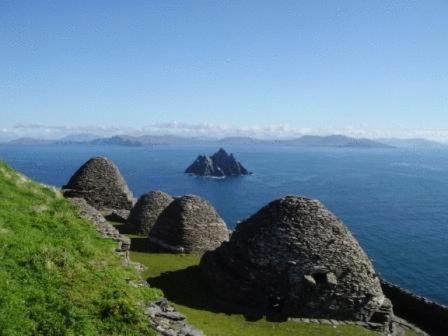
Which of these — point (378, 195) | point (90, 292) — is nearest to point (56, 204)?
point (90, 292)

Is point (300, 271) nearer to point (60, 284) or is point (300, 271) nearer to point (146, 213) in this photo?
point (60, 284)

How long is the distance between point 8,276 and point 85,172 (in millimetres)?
32862

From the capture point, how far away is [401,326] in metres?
24.9

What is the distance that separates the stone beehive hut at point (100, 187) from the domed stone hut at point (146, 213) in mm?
5766

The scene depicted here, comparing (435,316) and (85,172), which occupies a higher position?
(85,172)

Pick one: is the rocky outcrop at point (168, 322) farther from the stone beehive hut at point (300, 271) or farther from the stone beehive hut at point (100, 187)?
the stone beehive hut at point (100, 187)

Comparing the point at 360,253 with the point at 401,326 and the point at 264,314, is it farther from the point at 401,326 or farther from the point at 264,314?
the point at 264,314

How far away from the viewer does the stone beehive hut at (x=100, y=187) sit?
43.2 m

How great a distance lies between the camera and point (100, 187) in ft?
143

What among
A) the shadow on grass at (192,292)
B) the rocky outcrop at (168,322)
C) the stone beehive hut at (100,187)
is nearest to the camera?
the rocky outcrop at (168,322)

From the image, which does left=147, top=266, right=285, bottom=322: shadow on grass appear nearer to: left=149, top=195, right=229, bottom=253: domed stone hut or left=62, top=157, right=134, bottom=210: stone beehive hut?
left=149, top=195, right=229, bottom=253: domed stone hut

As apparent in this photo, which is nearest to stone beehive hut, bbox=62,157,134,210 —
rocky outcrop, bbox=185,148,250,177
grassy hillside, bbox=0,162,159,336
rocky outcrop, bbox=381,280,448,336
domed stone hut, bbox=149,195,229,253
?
domed stone hut, bbox=149,195,229,253

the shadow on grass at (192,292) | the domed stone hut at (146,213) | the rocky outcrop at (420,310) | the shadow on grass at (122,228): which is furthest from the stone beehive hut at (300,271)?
the shadow on grass at (122,228)

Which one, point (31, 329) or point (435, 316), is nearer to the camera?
point (31, 329)
